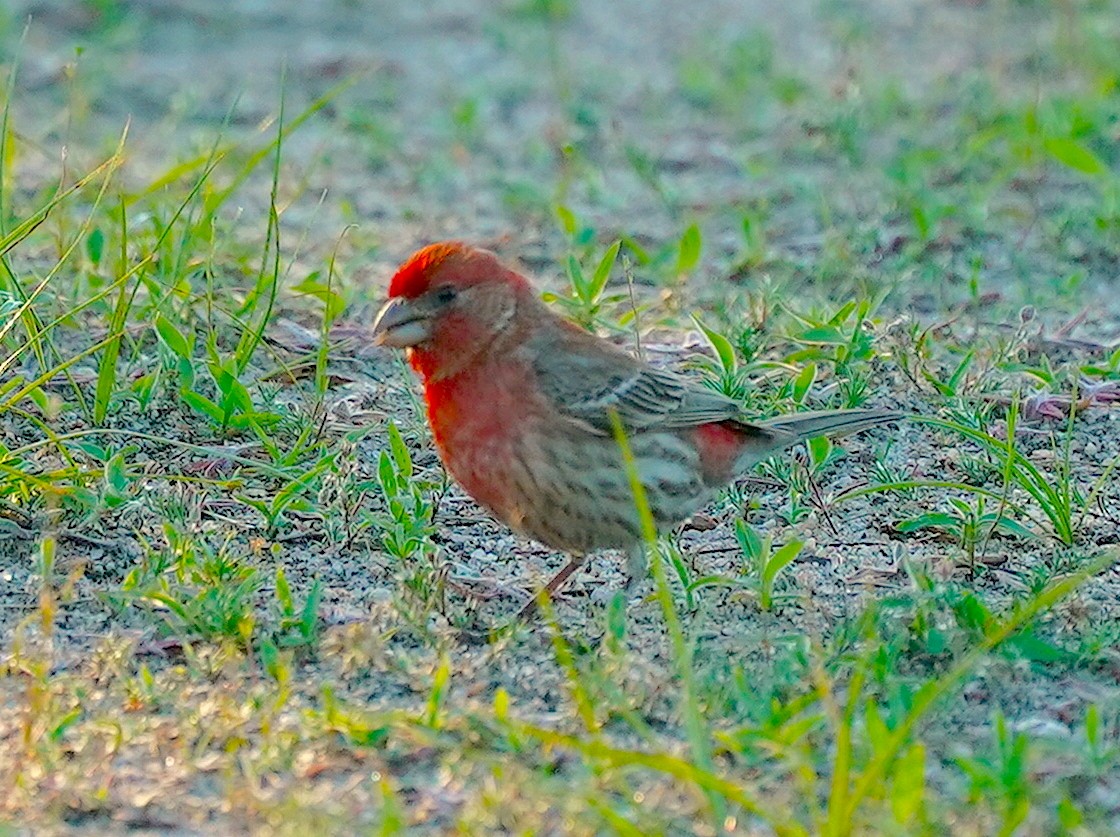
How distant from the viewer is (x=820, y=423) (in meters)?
5.19

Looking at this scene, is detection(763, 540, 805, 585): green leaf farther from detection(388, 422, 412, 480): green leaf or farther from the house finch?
detection(388, 422, 412, 480): green leaf

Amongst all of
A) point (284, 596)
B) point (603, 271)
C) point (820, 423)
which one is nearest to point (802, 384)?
point (820, 423)

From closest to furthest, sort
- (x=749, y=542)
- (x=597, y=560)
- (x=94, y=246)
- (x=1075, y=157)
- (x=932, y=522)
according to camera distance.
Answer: (x=749, y=542), (x=932, y=522), (x=597, y=560), (x=94, y=246), (x=1075, y=157)

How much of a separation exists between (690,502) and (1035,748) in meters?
1.53

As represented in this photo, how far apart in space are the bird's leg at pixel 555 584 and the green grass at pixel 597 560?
0.09 metres

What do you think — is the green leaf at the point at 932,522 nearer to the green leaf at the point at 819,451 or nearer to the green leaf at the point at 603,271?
the green leaf at the point at 819,451

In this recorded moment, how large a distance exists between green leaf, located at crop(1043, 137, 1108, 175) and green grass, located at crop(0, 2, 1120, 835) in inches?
1.2

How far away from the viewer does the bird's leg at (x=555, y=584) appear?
462 cm

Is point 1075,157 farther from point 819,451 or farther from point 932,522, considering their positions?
point 932,522

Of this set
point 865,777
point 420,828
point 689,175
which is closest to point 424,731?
point 420,828

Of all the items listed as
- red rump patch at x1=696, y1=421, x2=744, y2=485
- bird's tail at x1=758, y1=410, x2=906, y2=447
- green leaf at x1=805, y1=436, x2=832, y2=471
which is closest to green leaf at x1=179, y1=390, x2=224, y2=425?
red rump patch at x1=696, y1=421, x2=744, y2=485

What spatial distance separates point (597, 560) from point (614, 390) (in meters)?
0.53

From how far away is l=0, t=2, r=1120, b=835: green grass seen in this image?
3639 millimetres

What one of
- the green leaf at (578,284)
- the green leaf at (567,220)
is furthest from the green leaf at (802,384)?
the green leaf at (567,220)
